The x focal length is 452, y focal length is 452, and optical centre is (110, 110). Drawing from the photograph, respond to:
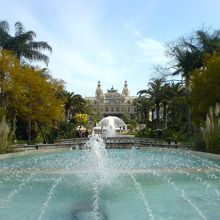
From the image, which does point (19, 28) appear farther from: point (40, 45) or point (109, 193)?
point (109, 193)

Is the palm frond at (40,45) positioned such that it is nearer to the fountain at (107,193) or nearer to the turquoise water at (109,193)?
the fountain at (107,193)

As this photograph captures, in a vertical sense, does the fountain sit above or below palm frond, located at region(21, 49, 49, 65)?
below

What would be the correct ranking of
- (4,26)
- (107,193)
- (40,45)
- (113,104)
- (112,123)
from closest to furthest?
(107,193), (4,26), (40,45), (112,123), (113,104)

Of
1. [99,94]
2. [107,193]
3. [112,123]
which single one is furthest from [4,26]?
[99,94]

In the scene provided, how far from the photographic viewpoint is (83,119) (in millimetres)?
66562

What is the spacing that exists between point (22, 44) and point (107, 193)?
29441 mm

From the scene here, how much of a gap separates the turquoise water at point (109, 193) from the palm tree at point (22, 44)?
23611mm

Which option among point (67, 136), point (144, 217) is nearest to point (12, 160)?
point (144, 217)

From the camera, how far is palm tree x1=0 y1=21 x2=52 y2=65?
128ft

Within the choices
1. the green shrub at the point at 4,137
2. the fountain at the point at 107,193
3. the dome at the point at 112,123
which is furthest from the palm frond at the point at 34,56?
the dome at the point at 112,123

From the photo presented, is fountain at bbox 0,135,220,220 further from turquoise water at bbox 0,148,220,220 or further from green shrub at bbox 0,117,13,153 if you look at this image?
green shrub at bbox 0,117,13,153

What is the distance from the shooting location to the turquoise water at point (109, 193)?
980 cm

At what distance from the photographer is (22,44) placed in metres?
39.5

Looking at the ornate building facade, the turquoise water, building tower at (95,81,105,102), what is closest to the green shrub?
the turquoise water
